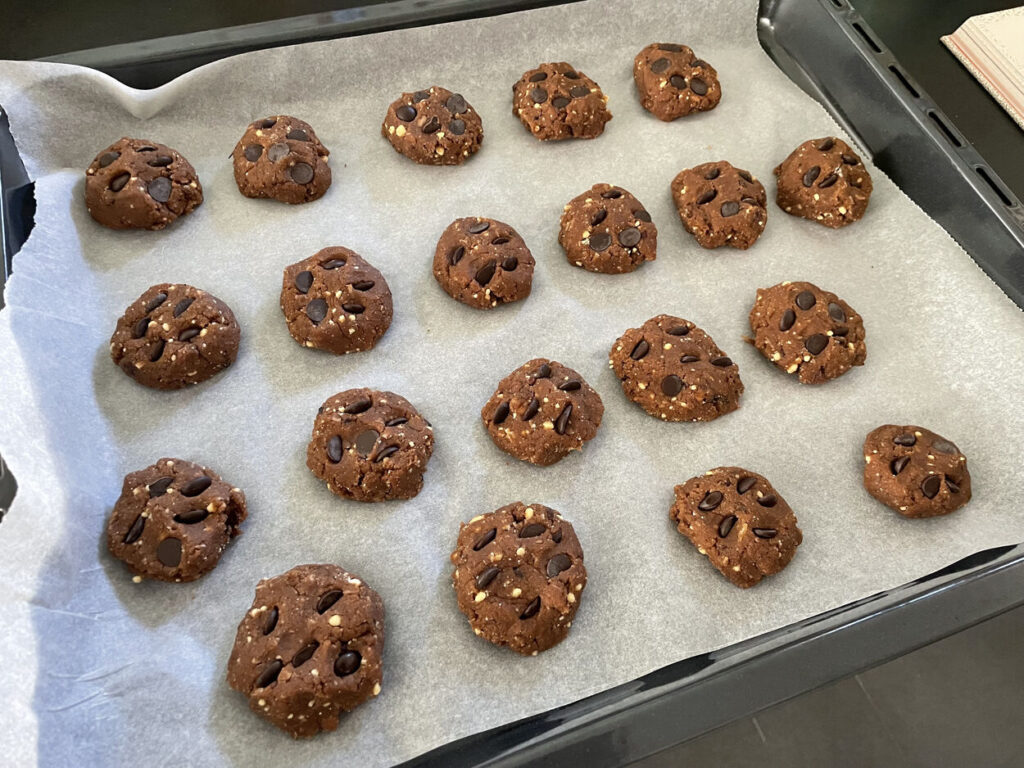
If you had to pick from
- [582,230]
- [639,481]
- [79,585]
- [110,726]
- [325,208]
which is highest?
[582,230]

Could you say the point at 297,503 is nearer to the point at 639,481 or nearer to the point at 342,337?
the point at 342,337

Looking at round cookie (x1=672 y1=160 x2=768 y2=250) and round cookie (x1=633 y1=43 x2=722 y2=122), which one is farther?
round cookie (x1=633 y1=43 x2=722 y2=122)

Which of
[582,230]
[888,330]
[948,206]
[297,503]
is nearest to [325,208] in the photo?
[582,230]

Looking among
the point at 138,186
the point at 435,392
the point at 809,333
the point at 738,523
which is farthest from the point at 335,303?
the point at 809,333

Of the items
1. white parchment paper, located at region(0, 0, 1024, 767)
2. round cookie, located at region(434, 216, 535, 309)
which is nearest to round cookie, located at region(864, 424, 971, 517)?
white parchment paper, located at region(0, 0, 1024, 767)

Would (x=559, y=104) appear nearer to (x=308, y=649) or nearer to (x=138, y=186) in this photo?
(x=138, y=186)

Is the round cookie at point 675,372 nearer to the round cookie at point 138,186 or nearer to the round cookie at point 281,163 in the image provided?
the round cookie at point 281,163

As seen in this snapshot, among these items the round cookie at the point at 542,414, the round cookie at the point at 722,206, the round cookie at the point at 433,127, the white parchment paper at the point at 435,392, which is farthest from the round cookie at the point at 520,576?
the round cookie at the point at 433,127

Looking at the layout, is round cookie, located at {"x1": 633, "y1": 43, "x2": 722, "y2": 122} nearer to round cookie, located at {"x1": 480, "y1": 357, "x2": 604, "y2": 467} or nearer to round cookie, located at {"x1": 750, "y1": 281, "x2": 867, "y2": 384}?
round cookie, located at {"x1": 750, "y1": 281, "x2": 867, "y2": 384}
